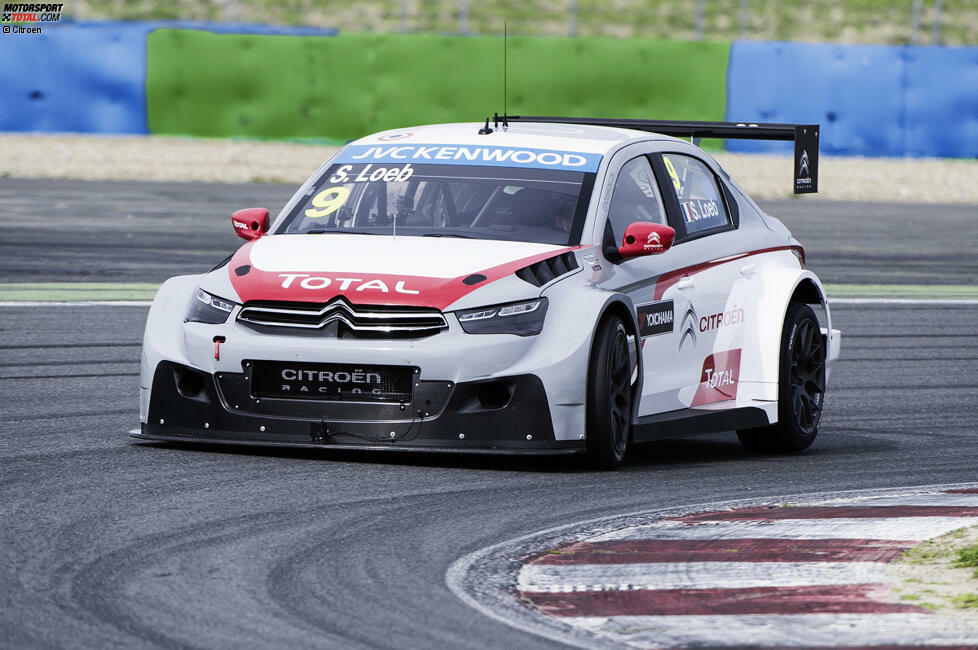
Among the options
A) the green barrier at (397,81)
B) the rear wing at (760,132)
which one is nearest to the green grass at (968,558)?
the rear wing at (760,132)

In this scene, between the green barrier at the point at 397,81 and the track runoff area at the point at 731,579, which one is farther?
the green barrier at the point at 397,81

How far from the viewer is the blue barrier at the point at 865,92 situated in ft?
104

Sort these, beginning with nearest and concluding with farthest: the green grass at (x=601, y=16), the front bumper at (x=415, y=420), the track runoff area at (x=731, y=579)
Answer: the track runoff area at (x=731, y=579) → the front bumper at (x=415, y=420) → the green grass at (x=601, y=16)

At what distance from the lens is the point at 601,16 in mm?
45094

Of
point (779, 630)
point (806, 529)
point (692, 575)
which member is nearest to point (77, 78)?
point (806, 529)

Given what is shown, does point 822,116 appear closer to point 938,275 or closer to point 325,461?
point 938,275

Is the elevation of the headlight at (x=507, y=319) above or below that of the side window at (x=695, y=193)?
below

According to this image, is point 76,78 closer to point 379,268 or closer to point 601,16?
point 601,16

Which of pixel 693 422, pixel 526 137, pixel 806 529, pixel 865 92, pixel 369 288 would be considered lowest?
pixel 806 529

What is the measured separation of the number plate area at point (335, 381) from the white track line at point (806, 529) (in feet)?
4.58

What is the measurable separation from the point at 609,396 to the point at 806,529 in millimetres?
1462

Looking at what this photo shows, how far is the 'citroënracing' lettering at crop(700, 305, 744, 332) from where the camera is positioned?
339 inches

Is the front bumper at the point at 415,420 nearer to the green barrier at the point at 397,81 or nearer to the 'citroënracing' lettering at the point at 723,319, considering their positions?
the 'citroënracing' lettering at the point at 723,319

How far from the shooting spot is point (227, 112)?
102 feet
